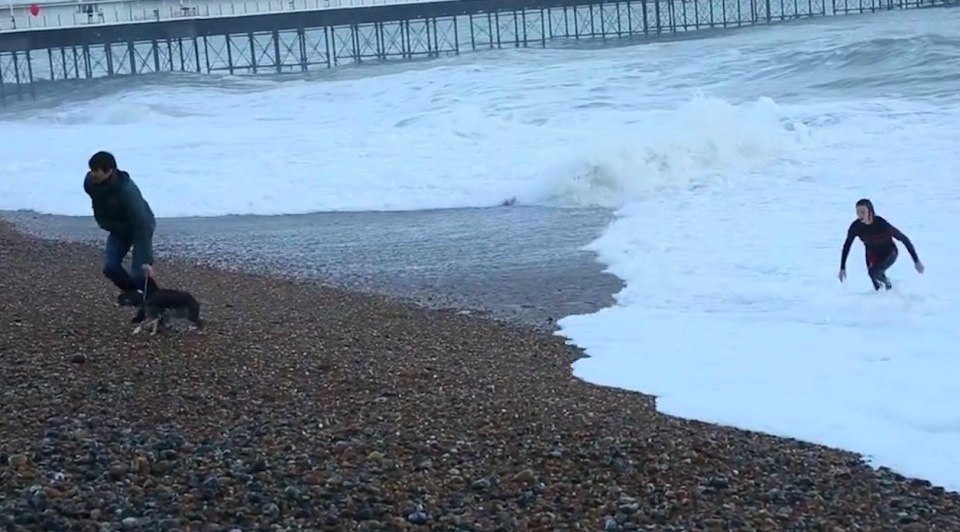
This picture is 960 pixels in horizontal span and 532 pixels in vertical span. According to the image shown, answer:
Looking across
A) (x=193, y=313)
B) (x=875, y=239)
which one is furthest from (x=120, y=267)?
(x=875, y=239)

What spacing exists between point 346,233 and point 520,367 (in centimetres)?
699

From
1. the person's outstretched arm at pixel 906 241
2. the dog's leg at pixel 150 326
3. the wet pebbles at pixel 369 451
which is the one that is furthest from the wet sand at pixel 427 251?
the dog's leg at pixel 150 326

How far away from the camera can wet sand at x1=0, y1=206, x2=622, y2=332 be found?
29.9 ft

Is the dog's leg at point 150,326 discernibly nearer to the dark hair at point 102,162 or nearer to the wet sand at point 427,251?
the dark hair at point 102,162

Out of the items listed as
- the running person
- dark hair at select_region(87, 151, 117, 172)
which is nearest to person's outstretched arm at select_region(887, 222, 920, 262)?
the running person

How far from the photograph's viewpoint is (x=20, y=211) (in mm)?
17266

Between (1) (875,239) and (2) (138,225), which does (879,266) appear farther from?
(2) (138,225)

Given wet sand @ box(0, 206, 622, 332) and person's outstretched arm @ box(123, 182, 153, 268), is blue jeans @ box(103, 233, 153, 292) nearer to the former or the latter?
person's outstretched arm @ box(123, 182, 153, 268)

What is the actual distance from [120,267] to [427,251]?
4957 mm

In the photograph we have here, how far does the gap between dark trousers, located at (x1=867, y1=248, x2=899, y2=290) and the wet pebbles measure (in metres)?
2.18

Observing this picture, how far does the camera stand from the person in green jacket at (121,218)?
6488 mm

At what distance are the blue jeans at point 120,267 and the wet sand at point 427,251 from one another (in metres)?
2.42

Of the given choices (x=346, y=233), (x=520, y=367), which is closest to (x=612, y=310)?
(x=520, y=367)

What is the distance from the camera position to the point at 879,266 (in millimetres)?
7875
